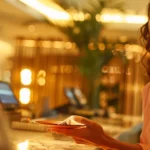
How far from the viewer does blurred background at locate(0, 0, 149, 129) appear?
6562 millimetres

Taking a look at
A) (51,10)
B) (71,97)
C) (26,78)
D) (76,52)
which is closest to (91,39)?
(71,97)

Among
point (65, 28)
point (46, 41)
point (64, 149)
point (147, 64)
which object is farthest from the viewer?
point (46, 41)

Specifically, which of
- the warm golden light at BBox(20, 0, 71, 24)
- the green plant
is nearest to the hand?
the green plant

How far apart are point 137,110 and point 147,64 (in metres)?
11.4

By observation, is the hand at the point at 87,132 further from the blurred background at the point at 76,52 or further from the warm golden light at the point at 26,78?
the warm golden light at the point at 26,78

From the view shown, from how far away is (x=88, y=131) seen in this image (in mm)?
1467

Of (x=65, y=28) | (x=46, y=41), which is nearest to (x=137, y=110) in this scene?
(x=46, y=41)

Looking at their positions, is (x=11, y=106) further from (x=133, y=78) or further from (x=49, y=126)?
(x=133, y=78)

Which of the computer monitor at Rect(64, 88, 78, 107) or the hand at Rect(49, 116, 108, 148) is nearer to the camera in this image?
the hand at Rect(49, 116, 108, 148)

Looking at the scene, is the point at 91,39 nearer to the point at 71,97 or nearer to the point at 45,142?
the point at 71,97

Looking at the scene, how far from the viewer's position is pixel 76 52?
10.8 meters

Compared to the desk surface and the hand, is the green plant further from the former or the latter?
the hand

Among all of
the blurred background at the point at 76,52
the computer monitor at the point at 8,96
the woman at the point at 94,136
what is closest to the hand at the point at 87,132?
the woman at the point at 94,136

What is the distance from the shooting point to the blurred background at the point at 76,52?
656 cm
